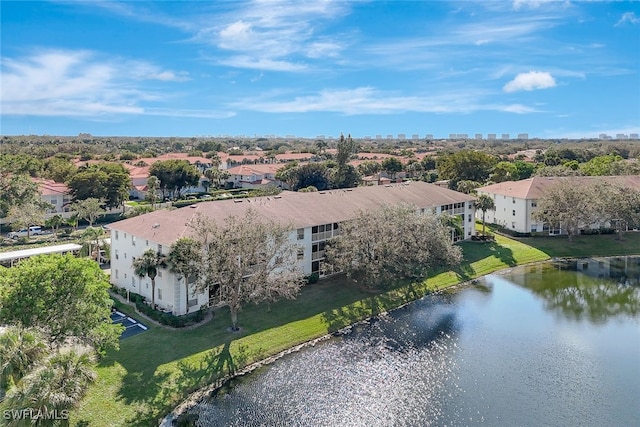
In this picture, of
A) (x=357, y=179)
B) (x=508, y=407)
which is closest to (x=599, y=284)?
(x=508, y=407)

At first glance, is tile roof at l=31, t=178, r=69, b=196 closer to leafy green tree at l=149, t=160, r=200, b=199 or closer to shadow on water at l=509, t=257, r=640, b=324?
leafy green tree at l=149, t=160, r=200, b=199

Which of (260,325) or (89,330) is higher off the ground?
(89,330)

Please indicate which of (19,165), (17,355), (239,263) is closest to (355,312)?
(239,263)

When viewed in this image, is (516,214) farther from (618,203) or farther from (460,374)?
(460,374)

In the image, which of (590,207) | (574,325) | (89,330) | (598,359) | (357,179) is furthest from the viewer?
(357,179)

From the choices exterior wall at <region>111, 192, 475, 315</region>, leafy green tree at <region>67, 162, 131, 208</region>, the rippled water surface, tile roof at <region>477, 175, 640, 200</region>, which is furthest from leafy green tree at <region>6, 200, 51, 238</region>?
tile roof at <region>477, 175, 640, 200</region>

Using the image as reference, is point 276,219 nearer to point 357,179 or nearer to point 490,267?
point 490,267
